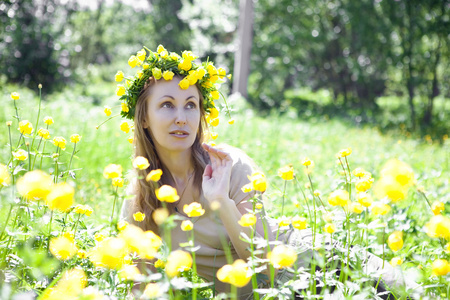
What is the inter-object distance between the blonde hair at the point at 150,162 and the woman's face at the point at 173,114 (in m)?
0.07

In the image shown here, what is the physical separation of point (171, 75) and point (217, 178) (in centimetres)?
55

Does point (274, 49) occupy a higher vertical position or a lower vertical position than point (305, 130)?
higher

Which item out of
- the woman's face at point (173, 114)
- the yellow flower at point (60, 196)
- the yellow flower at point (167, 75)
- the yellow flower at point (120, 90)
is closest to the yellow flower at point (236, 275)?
the yellow flower at point (60, 196)

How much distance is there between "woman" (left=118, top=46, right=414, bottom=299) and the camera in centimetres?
192

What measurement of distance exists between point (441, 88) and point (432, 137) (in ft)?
7.47

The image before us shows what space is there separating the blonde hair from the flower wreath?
1.4 inches

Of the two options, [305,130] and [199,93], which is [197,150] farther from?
[305,130]

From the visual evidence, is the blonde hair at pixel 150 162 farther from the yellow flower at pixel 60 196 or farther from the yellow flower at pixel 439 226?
the yellow flower at pixel 439 226

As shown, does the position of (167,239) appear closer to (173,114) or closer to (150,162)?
(173,114)

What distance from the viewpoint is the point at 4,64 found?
9516mm

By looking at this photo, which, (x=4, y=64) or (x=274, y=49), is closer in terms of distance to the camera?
(x=4, y=64)

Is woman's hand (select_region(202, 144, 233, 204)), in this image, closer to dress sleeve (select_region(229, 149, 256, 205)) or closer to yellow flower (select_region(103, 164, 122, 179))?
dress sleeve (select_region(229, 149, 256, 205))

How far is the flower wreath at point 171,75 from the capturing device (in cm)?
192

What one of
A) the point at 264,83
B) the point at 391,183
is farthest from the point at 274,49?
the point at 391,183
